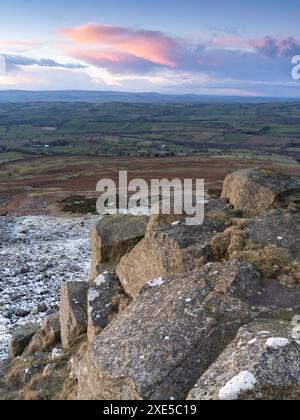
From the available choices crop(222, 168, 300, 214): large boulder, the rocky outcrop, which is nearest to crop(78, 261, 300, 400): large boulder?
the rocky outcrop

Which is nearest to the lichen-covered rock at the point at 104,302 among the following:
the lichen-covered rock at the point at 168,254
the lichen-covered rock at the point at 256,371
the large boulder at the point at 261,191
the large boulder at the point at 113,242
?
the lichen-covered rock at the point at 168,254

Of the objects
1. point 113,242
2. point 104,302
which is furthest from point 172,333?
point 113,242

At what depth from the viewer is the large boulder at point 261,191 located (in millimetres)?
17922

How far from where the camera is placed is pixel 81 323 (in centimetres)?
1611

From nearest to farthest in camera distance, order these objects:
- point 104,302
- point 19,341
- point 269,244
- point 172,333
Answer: point 172,333, point 269,244, point 104,302, point 19,341

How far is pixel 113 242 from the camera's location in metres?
19.7

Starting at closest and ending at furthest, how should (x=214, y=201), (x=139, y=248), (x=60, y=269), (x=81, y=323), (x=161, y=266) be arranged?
(x=161, y=266)
(x=139, y=248)
(x=81, y=323)
(x=214, y=201)
(x=60, y=269)

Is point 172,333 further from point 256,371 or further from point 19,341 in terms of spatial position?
point 19,341

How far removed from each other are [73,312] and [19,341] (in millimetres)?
4027

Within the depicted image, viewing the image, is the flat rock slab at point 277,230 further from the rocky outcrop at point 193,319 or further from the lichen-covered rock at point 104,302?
the lichen-covered rock at point 104,302

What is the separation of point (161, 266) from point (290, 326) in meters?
5.15
